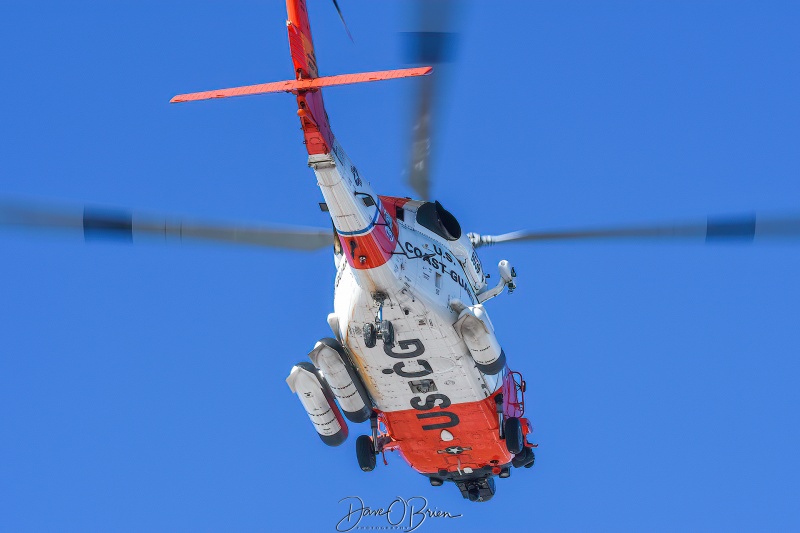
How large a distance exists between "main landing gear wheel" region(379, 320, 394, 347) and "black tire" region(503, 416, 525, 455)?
164 inches

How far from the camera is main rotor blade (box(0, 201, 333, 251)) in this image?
656 inches

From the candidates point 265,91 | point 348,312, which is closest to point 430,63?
point 265,91

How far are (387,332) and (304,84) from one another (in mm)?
4779

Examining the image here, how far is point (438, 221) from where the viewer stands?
2134 cm

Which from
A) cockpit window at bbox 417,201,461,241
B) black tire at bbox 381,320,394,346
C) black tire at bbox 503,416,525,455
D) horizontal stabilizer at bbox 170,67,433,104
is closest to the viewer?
horizontal stabilizer at bbox 170,67,433,104

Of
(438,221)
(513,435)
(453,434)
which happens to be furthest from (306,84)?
(513,435)

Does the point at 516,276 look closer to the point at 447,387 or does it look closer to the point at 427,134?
the point at 447,387

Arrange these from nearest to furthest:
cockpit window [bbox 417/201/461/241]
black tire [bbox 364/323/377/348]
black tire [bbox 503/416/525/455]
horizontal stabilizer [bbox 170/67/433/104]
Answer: horizontal stabilizer [bbox 170/67/433/104], black tire [bbox 364/323/377/348], cockpit window [bbox 417/201/461/241], black tire [bbox 503/416/525/455]

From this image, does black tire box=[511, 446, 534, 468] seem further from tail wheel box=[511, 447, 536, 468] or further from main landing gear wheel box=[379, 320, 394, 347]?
main landing gear wheel box=[379, 320, 394, 347]

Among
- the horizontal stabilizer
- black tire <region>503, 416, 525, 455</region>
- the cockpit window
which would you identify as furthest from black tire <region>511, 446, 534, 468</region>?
the horizontal stabilizer

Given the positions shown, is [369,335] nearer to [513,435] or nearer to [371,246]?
[371,246]

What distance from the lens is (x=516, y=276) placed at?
2250 centimetres

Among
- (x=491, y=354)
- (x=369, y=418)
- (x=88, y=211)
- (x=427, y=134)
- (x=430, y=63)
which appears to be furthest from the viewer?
(x=369, y=418)

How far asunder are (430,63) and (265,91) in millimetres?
2456
